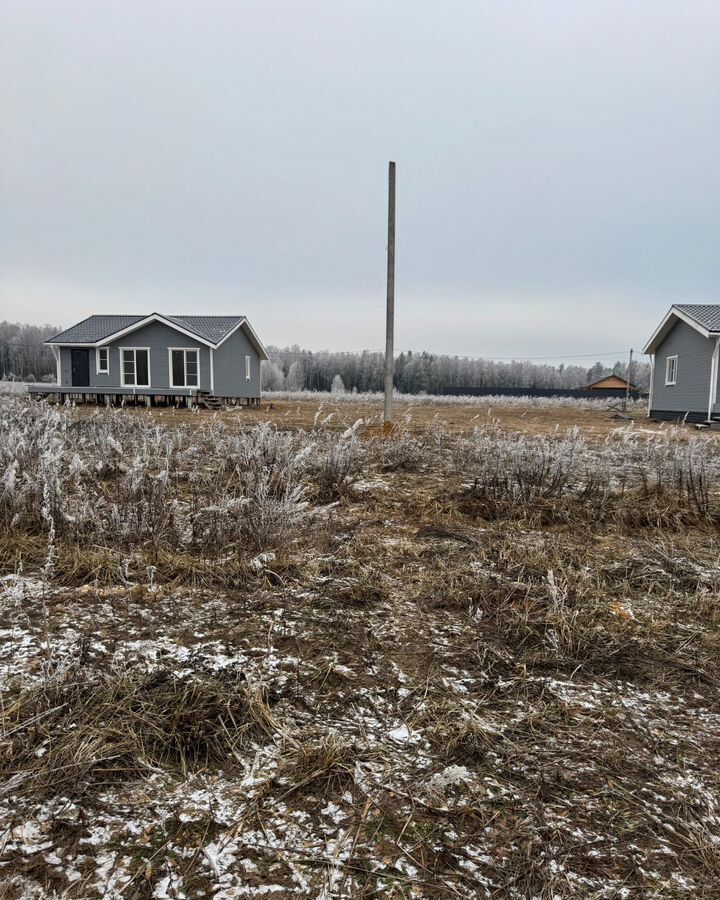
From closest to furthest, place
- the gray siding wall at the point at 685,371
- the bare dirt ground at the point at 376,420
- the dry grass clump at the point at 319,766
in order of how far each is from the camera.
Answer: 1. the dry grass clump at the point at 319,766
2. the bare dirt ground at the point at 376,420
3. the gray siding wall at the point at 685,371

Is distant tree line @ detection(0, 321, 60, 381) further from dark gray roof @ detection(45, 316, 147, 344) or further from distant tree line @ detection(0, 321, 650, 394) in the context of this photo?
dark gray roof @ detection(45, 316, 147, 344)

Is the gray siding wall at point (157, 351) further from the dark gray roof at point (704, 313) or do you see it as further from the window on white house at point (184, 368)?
the dark gray roof at point (704, 313)

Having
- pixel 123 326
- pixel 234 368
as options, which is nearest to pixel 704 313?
pixel 234 368

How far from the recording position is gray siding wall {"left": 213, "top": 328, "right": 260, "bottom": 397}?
80.2 ft

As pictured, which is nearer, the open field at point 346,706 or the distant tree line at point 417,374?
the open field at point 346,706

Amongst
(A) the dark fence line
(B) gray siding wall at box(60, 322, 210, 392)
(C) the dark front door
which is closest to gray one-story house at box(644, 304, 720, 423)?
(B) gray siding wall at box(60, 322, 210, 392)

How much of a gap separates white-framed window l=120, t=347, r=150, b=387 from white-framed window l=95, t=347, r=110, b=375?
0.65 metres

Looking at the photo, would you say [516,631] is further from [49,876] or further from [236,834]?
[49,876]

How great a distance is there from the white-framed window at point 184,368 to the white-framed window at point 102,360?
2860mm

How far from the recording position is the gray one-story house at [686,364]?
712 inches

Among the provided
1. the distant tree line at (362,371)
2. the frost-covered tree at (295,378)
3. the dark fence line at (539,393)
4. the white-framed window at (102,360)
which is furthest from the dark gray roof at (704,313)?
the frost-covered tree at (295,378)

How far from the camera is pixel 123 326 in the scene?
24891 millimetres

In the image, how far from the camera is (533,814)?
65.6 inches

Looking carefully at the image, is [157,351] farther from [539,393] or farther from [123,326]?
[539,393]
